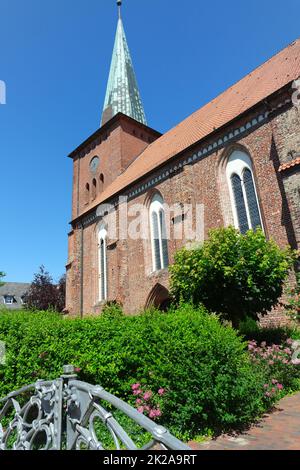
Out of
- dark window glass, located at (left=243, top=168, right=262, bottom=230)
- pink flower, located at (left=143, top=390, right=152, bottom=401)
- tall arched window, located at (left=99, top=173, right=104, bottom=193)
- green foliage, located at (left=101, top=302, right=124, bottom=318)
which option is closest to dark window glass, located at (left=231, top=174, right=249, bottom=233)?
dark window glass, located at (left=243, top=168, right=262, bottom=230)

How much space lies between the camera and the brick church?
12148 mm

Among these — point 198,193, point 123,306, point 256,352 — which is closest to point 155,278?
point 123,306

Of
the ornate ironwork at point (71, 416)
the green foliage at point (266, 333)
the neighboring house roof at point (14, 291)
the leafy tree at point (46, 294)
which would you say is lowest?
the ornate ironwork at point (71, 416)

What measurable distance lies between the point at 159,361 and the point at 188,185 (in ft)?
35.6

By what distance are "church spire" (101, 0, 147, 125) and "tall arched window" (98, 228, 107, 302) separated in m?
12.1

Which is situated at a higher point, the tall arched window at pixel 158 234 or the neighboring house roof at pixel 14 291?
the neighboring house roof at pixel 14 291

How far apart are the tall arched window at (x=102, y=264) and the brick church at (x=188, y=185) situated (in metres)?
0.07

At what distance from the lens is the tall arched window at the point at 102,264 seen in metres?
21.9

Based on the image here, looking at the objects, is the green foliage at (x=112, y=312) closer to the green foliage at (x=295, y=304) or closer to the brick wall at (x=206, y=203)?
the brick wall at (x=206, y=203)

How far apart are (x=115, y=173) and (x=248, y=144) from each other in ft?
44.4

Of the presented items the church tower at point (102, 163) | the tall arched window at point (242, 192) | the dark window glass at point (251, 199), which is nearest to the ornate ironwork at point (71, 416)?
the dark window glass at point (251, 199)

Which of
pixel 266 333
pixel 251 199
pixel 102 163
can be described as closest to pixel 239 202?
pixel 251 199

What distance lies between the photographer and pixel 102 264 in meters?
22.6

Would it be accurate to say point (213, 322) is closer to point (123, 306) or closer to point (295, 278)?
point (295, 278)
